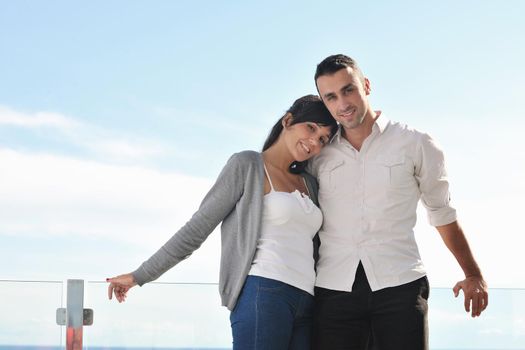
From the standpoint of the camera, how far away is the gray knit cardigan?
2822 mm

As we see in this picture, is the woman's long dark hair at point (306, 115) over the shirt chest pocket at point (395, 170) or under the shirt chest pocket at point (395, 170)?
over

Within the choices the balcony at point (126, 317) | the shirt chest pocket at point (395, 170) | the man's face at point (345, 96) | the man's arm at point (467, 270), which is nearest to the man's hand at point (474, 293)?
the man's arm at point (467, 270)

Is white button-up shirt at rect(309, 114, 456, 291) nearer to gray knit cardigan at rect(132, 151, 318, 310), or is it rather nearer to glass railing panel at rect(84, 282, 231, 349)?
gray knit cardigan at rect(132, 151, 318, 310)

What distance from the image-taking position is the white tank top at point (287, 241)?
273 cm

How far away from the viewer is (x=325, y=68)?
9.78 feet

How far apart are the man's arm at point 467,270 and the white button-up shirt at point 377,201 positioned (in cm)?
14

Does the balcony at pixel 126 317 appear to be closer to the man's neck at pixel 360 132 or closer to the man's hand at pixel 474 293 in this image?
the man's hand at pixel 474 293

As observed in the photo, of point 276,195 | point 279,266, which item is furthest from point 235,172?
point 279,266

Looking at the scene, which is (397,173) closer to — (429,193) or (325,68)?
(429,193)

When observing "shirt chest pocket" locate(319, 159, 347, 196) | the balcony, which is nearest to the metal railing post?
the balcony

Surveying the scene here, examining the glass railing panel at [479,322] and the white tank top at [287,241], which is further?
the glass railing panel at [479,322]

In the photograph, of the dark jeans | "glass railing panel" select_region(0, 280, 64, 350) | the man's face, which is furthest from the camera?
"glass railing panel" select_region(0, 280, 64, 350)

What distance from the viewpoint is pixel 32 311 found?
4.10 metres

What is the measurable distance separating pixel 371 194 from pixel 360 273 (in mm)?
281
